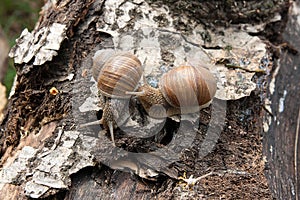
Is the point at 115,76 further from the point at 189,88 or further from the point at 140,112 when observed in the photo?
the point at 189,88

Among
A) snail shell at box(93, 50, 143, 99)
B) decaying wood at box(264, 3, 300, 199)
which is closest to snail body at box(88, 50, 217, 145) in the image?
snail shell at box(93, 50, 143, 99)

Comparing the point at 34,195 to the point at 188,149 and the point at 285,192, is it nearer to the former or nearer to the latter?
the point at 188,149

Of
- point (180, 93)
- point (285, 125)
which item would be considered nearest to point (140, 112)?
point (180, 93)

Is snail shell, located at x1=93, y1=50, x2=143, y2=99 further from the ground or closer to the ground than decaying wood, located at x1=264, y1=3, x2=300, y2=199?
further from the ground

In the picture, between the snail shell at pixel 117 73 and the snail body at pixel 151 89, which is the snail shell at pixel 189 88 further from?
the snail shell at pixel 117 73

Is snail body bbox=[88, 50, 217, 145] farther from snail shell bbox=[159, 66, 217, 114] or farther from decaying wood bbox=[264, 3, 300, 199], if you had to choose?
decaying wood bbox=[264, 3, 300, 199]

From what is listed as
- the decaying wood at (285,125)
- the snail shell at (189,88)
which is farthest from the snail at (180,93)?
the decaying wood at (285,125)
